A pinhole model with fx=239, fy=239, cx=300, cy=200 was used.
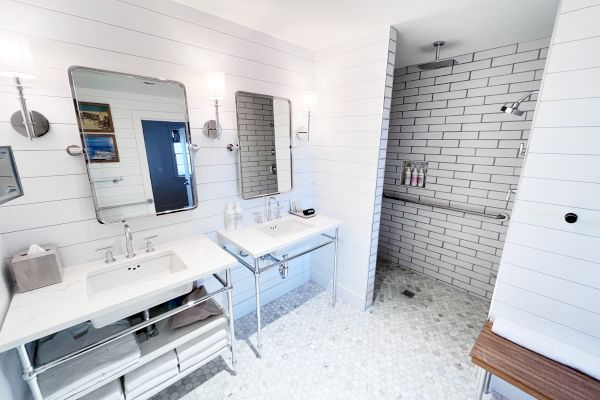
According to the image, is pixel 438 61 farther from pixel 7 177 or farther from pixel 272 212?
pixel 7 177

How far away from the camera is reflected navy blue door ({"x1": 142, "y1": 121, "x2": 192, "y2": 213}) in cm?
156

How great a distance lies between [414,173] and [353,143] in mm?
1096

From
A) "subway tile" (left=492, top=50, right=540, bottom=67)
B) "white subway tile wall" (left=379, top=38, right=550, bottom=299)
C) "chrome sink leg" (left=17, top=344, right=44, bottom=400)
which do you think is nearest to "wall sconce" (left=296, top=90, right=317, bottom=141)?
"white subway tile wall" (left=379, top=38, right=550, bottom=299)

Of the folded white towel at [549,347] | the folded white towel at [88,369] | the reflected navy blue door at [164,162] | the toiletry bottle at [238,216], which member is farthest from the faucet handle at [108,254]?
the folded white towel at [549,347]

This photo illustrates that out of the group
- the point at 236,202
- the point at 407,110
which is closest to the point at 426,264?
the point at 407,110

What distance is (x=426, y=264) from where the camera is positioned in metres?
2.89

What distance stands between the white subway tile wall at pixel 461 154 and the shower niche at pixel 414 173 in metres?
0.04

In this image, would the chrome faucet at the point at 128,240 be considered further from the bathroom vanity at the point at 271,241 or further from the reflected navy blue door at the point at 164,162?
the bathroom vanity at the point at 271,241

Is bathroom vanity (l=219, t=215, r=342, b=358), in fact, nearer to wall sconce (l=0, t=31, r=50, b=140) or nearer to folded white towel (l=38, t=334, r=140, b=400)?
folded white towel (l=38, t=334, r=140, b=400)

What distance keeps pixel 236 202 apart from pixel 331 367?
1.45 metres

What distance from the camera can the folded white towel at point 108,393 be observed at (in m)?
1.19

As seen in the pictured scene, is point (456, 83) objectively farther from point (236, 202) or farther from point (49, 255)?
point (49, 255)

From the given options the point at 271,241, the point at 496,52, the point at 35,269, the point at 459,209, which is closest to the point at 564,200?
the point at 459,209

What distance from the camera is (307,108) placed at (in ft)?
7.64
